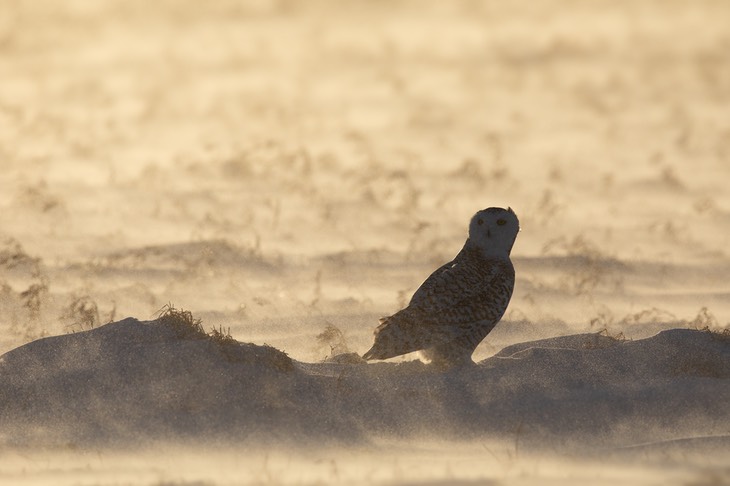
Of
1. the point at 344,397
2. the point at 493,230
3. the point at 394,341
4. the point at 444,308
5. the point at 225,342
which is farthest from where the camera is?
the point at 493,230

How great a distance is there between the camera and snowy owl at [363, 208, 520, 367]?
11.9 metres

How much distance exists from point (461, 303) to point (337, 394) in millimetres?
2496

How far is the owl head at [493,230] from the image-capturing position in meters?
13.0

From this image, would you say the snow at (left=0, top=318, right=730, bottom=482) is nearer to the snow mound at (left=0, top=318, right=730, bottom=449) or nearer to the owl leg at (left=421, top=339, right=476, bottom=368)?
the snow mound at (left=0, top=318, right=730, bottom=449)

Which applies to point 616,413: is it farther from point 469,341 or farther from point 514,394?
point 469,341

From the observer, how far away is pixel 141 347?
11.0m

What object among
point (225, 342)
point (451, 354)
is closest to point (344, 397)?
point (225, 342)

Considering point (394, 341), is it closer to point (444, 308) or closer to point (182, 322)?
point (444, 308)

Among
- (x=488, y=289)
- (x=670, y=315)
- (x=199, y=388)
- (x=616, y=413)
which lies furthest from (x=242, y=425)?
(x=670, y=315)

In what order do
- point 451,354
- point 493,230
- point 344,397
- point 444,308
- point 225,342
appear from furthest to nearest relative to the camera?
point 493,230, point 444,308, point 451,354, point 225,342, point 344,397

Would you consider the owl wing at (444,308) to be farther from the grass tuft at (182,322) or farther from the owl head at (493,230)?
the grass tuft at (182,322)

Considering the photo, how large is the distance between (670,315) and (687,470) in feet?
21.3

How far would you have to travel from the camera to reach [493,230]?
512 inches

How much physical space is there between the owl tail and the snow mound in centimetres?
20
